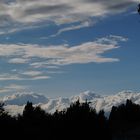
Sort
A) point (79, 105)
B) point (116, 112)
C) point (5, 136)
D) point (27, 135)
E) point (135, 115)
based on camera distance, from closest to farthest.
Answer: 1. point (5, 136)
2. point (27, 135)
3. point (79, 105)
4. point (135, 115)
5. point (116, 112)

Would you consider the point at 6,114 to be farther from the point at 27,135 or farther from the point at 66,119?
the point at 66,119

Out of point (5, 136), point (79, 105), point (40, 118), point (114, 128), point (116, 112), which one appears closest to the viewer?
point (5, 136)

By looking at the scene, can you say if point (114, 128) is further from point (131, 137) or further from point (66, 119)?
point (66, 119)

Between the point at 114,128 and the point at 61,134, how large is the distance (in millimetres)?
30102

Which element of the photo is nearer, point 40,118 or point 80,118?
point 80,118

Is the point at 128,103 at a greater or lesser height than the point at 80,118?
greater

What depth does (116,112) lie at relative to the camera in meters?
156

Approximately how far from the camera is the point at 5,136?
243ft

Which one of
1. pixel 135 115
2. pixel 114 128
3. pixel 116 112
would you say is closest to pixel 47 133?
pixel 114 128

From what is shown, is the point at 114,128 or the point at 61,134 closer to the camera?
the point at 61,134

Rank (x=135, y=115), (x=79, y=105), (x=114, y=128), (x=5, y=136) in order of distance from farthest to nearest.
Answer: (x=135, y=115), (x=114, y=128), (x=79, y=105), (x=5, y=136)

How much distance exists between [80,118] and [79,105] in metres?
6.99

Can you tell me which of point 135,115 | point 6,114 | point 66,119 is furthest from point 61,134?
point 135,115

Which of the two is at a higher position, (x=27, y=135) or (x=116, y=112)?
(x=116, y=112)
